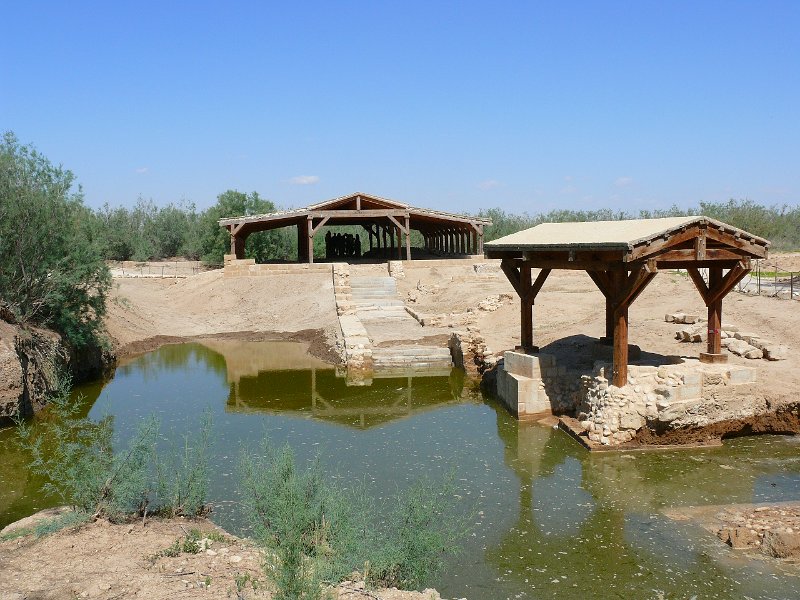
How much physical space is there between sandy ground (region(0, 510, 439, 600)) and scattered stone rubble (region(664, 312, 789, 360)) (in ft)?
32.0

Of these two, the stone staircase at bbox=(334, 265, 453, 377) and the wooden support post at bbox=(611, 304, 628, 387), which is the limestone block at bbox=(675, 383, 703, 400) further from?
the stone staircase at bbox=(334, 265, 453, 377)

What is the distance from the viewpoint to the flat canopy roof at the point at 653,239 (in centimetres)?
1006

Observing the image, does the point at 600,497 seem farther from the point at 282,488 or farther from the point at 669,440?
the point at 282,488

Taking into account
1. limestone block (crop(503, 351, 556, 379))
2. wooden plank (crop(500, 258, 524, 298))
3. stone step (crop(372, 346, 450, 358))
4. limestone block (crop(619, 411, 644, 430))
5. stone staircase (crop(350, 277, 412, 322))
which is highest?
wooden plank (crop(500, 258, 524, 298))

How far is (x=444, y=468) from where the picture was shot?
10.0 meters

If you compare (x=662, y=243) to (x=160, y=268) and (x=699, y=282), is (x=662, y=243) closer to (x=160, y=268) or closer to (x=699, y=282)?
(x=699, y=282)

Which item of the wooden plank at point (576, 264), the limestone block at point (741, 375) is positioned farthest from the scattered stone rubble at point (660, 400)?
the wooden plank at point (576, 264)

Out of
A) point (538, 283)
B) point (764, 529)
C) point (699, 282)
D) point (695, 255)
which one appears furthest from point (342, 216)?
point (764, 529)

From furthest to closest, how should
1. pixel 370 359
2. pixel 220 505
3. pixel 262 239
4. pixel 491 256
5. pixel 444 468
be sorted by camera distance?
pixel 262 239
pixel 370 359
pixel 491 256
pixel 444 468
pixel 220 505

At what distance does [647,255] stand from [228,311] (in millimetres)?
20465

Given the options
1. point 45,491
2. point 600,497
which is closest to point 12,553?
point 45,491

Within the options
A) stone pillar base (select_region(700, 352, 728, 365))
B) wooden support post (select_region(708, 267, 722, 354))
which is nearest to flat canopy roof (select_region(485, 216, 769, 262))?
wooden support post (select_region(708, 267, 722, 354))

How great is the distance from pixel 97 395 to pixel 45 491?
716 cm

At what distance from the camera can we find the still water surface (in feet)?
22.2
